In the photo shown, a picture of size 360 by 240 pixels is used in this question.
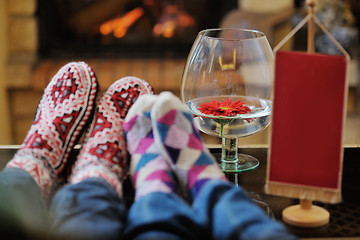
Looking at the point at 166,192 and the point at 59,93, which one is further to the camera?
the point at 59,93

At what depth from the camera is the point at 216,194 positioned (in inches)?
19.0

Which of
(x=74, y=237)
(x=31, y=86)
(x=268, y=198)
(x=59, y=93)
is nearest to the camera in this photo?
(x=74, y=237)

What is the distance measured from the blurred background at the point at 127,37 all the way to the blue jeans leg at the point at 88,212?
135 cm

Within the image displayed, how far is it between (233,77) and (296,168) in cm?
24

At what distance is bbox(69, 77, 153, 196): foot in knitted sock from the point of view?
1.94 ft

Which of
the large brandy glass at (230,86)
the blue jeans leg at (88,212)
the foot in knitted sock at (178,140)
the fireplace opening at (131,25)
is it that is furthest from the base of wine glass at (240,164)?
the fireplace opening at (131,25)

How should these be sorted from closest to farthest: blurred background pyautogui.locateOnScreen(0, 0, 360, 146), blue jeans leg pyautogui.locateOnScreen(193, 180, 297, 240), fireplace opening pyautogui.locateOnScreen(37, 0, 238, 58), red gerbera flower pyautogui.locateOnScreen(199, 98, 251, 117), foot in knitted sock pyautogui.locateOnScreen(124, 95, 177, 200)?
blue jeans leg pyautogui.locateOnScreen(193, 180, 297, 240) → foot in knitted sock pyautogui.locateOnScreen(124, 95, 177, 200) → red gerbera flower pyautogui.locateOnScreen(199, 98, 251, 117) → blurred background pyautogui.locateOnScreen(0, 0, 360, 146) → fireplace opening pyautogui.locateOnScreen(37, 0, 238, 58)

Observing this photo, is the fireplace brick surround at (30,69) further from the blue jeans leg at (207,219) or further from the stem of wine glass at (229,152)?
the blue jeans leg at (207,219)

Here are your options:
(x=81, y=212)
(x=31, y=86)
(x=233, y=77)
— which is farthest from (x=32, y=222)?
(x=31, y=86)

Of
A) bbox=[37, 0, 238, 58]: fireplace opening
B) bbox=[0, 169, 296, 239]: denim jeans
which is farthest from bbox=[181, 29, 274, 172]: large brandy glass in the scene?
bbox=[37, 0, 238, 58]: fireplace opening

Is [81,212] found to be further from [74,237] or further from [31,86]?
[31,86]

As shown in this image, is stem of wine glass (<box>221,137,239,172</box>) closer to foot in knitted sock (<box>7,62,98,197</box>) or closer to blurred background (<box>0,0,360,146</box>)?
foot in knitted sock (<box>7,62,98,197</box>)

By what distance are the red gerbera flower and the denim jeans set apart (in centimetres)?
21

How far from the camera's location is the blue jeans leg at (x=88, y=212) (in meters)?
0.44
